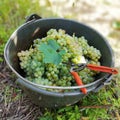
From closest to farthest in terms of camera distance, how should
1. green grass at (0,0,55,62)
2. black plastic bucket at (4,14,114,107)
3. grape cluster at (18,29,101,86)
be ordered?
black plastic bucket at (4,14,114,107) → grape cluster at (18,29,101,86) → green grass at (0,0,55,62)

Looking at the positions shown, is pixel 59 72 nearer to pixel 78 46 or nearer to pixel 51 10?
pixel 78 46

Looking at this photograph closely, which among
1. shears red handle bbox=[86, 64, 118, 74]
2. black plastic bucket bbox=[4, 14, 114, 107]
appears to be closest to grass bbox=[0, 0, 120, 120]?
black plastic bucket bbox=[4, 14, 114, 107]

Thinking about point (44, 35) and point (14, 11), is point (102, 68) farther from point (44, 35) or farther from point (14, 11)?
point (14, 11)

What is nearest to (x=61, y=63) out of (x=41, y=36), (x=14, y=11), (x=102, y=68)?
(x=102, y=68)

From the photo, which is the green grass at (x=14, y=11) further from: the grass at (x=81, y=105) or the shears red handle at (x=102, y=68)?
the shears red handle at (x=102, y=68)

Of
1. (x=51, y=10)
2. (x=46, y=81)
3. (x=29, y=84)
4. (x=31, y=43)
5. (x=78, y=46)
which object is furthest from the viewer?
(x=51, y=10)

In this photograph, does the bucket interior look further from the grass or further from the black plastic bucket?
the grass

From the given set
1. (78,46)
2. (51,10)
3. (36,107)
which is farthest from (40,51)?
(51,10)
